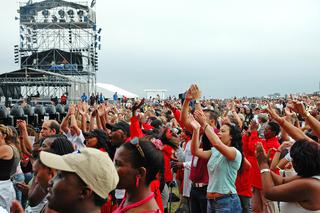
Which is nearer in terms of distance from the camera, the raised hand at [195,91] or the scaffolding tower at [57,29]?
the raised hand at [195,91]

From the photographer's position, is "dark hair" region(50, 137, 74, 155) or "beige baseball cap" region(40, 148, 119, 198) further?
"dark hair" region(50, 137, 74, 155)

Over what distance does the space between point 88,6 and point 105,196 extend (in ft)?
166

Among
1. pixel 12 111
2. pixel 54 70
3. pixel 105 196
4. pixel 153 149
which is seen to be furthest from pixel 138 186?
pixel 54 70

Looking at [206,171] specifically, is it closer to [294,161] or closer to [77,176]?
[294,161]

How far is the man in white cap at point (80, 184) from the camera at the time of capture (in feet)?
8.04

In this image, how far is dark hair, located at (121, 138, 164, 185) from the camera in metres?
3.16

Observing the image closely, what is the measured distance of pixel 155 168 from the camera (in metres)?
3.23

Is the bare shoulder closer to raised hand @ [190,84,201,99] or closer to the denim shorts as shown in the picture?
the denim shorts

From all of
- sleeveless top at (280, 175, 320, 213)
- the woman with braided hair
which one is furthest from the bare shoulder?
sleeveless top at (280, 175, 320, 213)

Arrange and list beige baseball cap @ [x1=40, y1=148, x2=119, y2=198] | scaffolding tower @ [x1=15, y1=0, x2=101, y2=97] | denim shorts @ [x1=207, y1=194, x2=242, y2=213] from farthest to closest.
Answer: scaffolding tower @ [x1=15, y1=0, x2=101, y2=97] < denim shorts @ [x1=207, y1=194, x2=242, y2=213] < beige baseball cap @ [x1=40, y1=148, x2=119, y2=198]

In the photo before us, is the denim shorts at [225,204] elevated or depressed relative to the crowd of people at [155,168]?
depressed

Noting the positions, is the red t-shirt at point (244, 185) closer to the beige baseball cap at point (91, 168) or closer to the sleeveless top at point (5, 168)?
the sleeveless top at point (5, 168)

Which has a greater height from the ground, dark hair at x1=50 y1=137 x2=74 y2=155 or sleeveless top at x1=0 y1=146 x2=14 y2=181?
dark hair at x1=50 y1=137 x2=74 y2=155

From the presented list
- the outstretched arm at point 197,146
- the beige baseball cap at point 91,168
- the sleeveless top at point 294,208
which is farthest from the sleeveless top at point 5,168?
A: the sleeveless top at point 294,208
